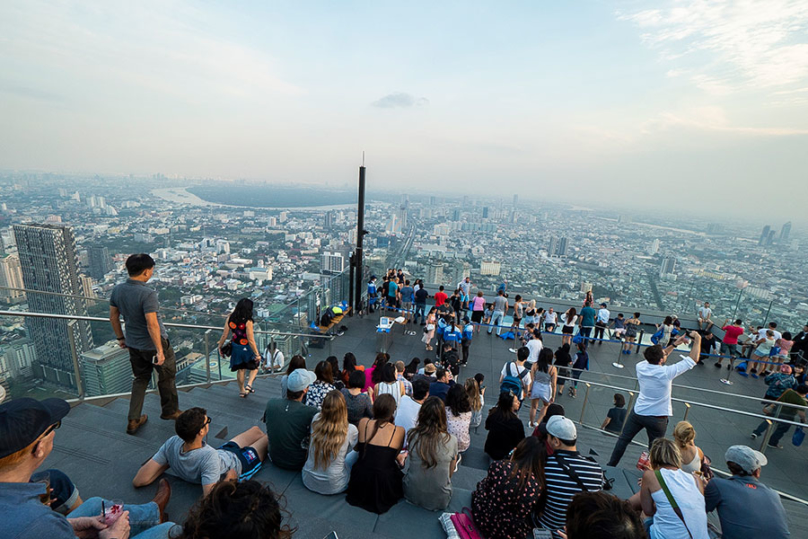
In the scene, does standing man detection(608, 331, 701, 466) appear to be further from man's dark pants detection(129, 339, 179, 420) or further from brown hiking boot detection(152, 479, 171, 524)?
man's dark pants detection(129, 339, 179, 420)

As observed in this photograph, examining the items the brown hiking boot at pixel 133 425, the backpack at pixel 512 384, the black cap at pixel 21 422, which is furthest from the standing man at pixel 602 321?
the black cap at pixel 21 422

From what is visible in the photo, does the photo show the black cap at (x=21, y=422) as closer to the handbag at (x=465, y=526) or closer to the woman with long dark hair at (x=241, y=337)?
the handbag at (x=465, y=526)

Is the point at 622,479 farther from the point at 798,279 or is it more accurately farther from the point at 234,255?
the point at 798,279

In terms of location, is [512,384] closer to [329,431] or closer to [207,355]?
[329,431]

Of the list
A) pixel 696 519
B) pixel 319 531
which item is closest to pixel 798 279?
pixel 696 519

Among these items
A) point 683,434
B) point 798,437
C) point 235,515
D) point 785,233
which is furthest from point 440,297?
point 785,233

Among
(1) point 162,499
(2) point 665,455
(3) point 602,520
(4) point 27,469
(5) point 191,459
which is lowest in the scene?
(1) point 162,499

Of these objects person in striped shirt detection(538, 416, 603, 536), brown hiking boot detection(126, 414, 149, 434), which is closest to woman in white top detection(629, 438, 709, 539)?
person in striped shirt detection(538, 416, 603, 536)
